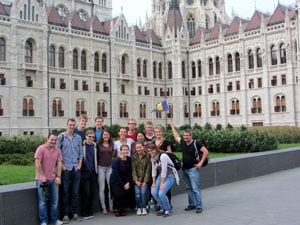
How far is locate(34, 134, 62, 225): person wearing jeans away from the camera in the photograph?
25.5ft

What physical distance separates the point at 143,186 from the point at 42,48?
130 ft

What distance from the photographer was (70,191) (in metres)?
8.56

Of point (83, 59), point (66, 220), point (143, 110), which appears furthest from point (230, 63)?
point (66, 220)

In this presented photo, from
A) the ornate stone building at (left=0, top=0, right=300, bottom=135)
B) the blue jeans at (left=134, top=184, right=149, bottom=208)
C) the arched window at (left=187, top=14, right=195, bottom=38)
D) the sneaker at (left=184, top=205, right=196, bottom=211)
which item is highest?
the arched window at (left=187, top=14, right=195, bottom=38)

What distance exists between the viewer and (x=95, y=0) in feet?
216

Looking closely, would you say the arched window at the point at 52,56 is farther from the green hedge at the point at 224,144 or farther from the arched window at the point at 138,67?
the green hedge at the point at 224,144

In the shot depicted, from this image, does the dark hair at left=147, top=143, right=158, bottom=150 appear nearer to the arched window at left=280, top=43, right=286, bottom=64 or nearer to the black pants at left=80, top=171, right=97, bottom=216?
the black pants at left=80, top=171, right=97, bottom=216

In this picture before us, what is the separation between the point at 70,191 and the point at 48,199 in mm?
687

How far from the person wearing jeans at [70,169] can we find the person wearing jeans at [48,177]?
0.29 meters

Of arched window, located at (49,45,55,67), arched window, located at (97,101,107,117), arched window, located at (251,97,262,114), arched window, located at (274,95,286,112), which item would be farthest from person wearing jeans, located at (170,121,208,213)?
arched window, located at (251,97,262,114)

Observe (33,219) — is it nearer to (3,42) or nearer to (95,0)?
(3,42)

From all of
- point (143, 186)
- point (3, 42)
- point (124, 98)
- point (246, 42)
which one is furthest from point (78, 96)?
point (143, 186)

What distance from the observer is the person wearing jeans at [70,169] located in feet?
27.3

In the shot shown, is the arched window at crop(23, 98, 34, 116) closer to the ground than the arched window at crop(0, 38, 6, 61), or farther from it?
closer to the ground
